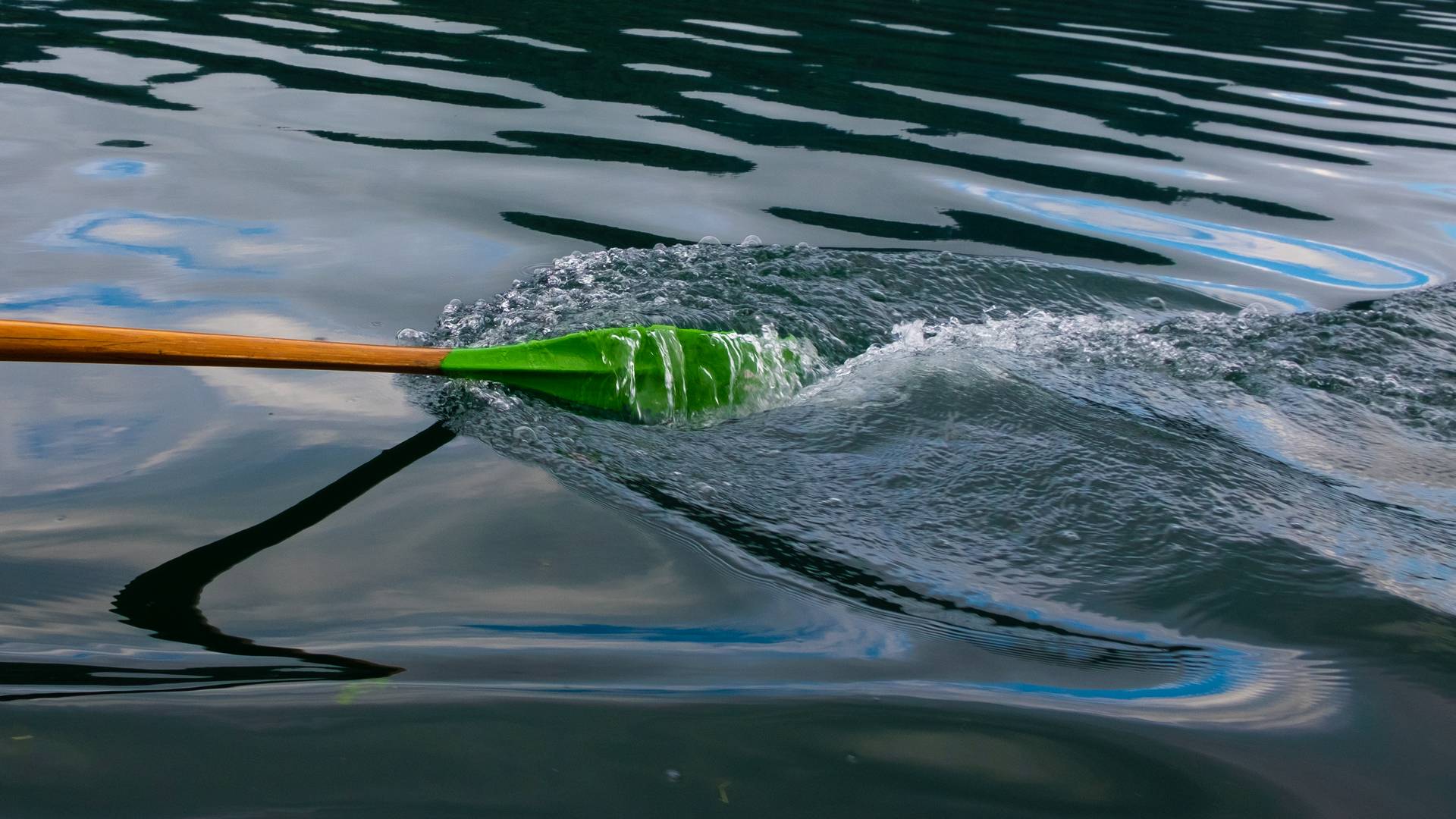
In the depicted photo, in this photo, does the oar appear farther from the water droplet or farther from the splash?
the water droplet

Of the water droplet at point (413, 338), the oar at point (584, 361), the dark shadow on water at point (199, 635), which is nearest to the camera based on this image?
the dark shadow on water at point (199, 635)

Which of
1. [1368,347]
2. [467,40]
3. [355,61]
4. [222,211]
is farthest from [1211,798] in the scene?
[467,40]

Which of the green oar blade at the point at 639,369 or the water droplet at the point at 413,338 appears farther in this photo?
the water droplet at the point at 413,338

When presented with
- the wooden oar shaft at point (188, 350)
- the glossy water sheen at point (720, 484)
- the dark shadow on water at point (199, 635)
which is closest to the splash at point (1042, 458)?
the glossy water sheen at point (720, 484)

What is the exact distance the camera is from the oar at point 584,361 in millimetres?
2457

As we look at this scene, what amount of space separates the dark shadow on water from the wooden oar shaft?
12.0 inches

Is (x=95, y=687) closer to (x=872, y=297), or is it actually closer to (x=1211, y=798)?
(x=1211, y=798)

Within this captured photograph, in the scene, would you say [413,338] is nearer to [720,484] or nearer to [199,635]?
[720,484]

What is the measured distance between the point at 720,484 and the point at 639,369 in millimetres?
563

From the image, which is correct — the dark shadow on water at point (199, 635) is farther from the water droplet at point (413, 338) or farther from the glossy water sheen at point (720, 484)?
the water droplet at point (413, 338)

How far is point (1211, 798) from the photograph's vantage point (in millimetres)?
1631

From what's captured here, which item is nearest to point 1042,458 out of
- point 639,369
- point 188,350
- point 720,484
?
point 720,484

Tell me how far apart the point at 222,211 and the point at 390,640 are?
2962 millimetres

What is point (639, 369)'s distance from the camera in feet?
10.1
